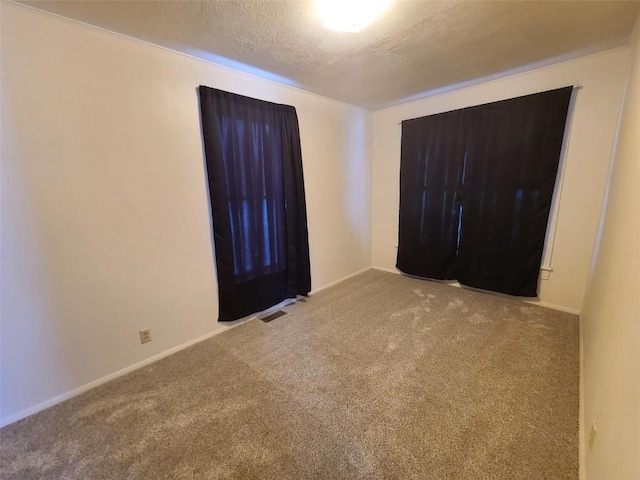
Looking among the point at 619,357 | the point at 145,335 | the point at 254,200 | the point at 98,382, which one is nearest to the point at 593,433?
the point at 619,357

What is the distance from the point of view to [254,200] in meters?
2.65

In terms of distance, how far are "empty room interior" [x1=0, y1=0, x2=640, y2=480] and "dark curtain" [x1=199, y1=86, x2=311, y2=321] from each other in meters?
0.02

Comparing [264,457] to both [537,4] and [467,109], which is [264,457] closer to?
[537,4]

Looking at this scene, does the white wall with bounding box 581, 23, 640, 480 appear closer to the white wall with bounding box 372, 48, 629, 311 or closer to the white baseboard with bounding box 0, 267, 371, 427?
the white wall with bounding box 372, 48, 629, 311

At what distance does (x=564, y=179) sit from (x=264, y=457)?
3342mm

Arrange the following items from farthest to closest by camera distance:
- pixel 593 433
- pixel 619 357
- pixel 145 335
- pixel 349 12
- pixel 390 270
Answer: pixel 390 270 → pixel 145 335 → pixel 349 12 → pixel 593 433 → pixel 619 357

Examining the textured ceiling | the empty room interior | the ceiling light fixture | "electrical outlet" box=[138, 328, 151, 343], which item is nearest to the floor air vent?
the empty room interior

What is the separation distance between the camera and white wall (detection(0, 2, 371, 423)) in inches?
63.0

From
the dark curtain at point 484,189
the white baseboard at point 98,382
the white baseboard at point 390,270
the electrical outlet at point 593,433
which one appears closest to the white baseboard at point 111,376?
the white baseboard at point 98,382

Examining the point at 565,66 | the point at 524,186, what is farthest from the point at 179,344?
the point at 565,66

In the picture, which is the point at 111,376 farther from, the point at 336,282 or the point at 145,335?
the point at 336,282

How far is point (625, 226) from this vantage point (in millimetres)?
1347

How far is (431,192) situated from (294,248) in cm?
185

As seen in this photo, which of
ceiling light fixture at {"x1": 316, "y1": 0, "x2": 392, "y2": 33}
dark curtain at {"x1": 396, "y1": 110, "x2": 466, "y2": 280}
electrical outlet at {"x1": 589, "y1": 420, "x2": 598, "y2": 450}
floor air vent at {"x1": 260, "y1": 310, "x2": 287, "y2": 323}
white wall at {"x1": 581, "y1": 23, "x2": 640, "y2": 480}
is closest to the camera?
white wall at {"x1": 581, "y1": 23, "x2": 640, "y2": 480}
